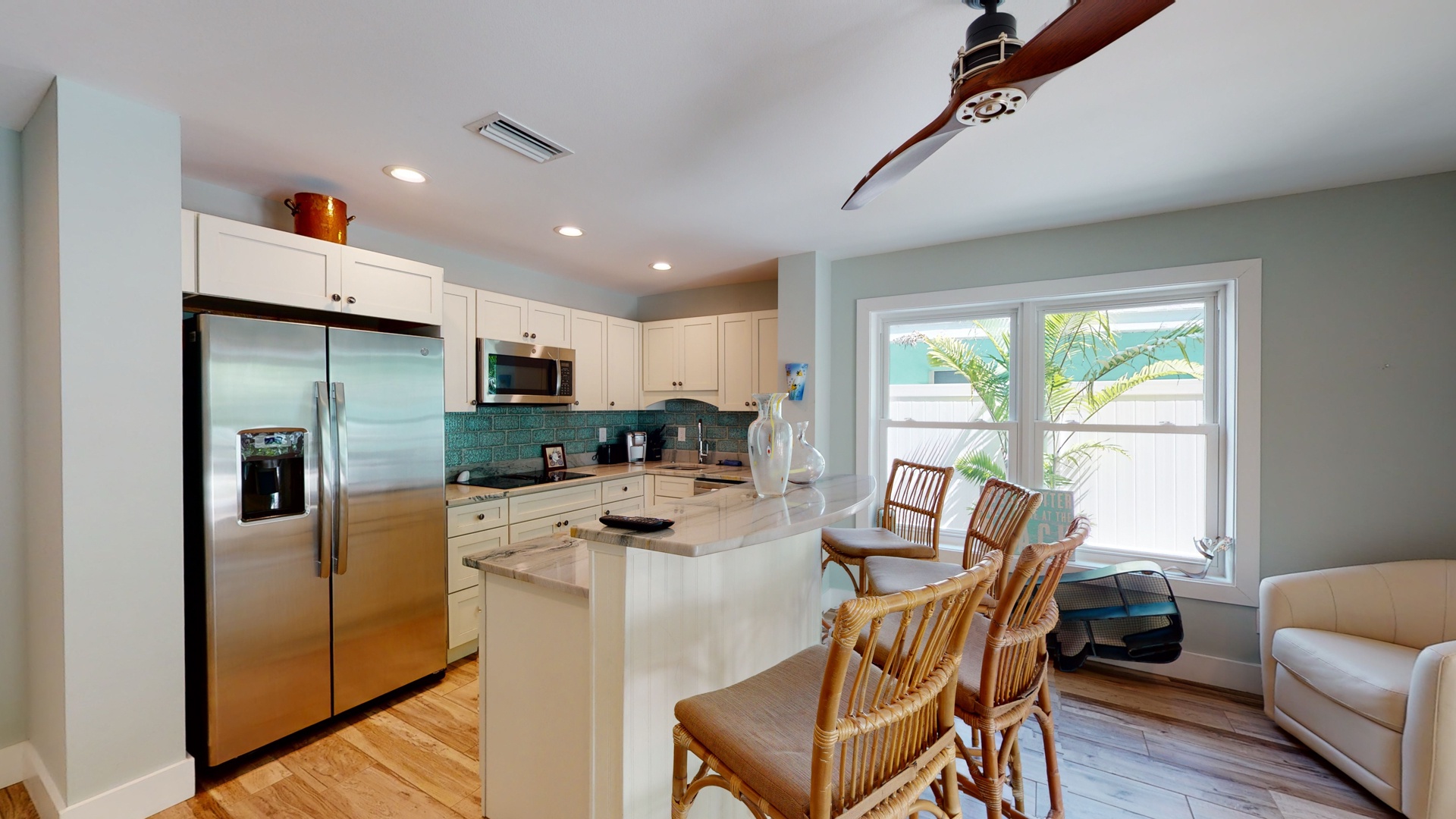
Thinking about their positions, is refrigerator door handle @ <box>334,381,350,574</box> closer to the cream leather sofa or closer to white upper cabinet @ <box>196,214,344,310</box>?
white upper cabinet @ <box>196,214,344,310</box>

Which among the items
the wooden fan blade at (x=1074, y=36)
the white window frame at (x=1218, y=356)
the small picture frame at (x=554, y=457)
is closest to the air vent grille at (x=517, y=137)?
the wooden fan blade at (x=1074, y=36)

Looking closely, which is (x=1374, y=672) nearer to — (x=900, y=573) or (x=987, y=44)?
(x=900, y=573)

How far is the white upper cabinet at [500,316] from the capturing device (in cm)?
342

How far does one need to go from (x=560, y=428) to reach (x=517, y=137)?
268 centimetres

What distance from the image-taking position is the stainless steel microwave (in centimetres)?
344

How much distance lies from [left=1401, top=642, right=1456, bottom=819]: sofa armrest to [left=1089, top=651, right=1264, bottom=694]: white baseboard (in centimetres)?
94

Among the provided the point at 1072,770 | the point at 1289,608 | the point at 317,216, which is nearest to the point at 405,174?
the point at 317,216

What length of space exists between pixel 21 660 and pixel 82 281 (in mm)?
1528

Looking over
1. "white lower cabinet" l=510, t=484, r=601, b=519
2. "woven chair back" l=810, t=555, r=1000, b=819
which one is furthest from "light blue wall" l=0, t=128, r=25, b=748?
"woven chair back" l=810, t=555, r=1000, b=819

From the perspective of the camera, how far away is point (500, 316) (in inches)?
139

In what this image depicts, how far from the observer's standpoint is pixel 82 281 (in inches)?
67.9

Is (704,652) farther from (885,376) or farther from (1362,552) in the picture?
(1362,552)

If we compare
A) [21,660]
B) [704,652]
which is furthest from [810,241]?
[21,660]

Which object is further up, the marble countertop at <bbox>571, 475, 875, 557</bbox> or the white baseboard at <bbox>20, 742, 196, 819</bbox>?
the marble countertop at <bbox>571, 475, 875, 557</bbox>
